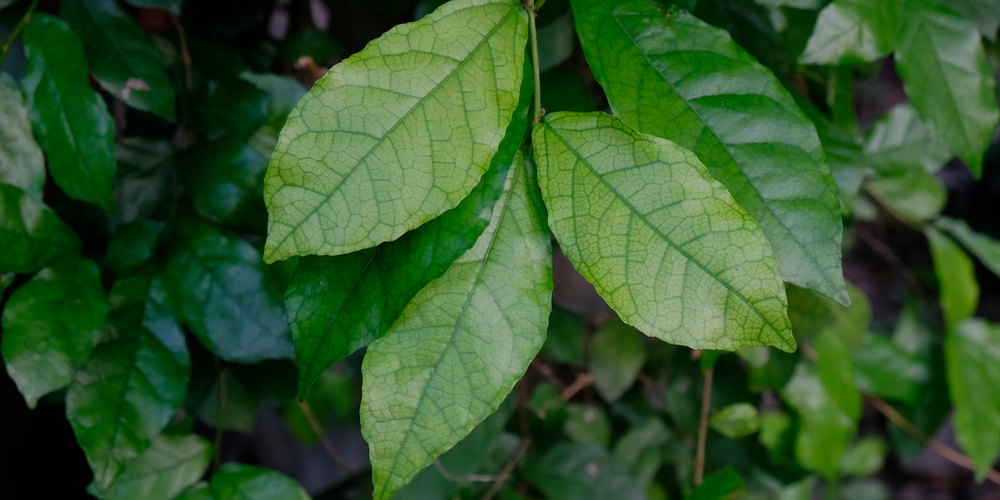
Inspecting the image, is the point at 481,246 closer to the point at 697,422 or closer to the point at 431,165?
the point at 431,165

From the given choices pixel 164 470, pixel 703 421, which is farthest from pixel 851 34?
pixel 164 470

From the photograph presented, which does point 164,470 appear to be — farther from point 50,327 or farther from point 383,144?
point 383,144

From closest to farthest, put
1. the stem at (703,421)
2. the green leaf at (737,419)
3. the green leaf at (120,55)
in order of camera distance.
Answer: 1. the green leaf at (120,55)
2. the green leaf at (737,419)
3. the stem at (703,421)

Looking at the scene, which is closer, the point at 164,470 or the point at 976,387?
the point at 164,470

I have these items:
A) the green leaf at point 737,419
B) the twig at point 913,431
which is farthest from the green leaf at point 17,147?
the twig at point 913,431

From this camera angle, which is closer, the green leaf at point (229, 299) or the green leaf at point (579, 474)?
the green leaf at point (229, 299)

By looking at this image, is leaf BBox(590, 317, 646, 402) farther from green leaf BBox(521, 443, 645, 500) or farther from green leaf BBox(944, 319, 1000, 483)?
green leaf BBox(944, 319, 1000, 483)

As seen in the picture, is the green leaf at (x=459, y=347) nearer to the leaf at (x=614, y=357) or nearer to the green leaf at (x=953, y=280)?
the leaf at (x=614, y=357)
